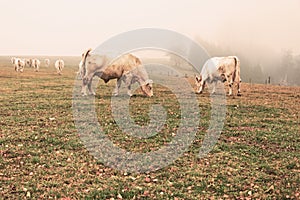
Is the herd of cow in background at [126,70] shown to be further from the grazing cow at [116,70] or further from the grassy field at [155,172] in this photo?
the grassy field at [155,172]

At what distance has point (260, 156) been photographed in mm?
11781

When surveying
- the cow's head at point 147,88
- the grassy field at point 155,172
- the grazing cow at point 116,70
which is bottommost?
the grassy field at point 155,172

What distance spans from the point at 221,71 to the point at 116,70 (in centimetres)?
931

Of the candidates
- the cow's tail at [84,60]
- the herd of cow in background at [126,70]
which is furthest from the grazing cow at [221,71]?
the cow's tail at [84,60]

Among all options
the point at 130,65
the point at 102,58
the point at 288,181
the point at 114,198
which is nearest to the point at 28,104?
the point at 102,58

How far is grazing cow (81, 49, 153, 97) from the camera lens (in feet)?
79.9

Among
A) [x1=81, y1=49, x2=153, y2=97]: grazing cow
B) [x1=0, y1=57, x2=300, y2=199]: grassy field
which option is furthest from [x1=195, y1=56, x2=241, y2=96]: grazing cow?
[x1=0, y1=57, x2=300, y2=199]: grassy field

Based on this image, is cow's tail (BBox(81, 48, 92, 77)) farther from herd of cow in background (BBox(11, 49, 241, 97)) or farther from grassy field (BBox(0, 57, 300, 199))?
grassy field (BBox(0, 57, 300, 199))

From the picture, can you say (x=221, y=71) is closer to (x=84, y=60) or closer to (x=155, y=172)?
(x=84, y=60)

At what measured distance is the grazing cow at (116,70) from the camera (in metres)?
24.4

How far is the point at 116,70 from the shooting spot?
2525cm

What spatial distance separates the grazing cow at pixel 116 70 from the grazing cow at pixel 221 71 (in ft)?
21.2

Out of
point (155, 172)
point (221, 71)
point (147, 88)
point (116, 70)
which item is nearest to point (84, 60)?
point (116, 70)

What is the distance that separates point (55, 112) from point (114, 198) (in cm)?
1217
